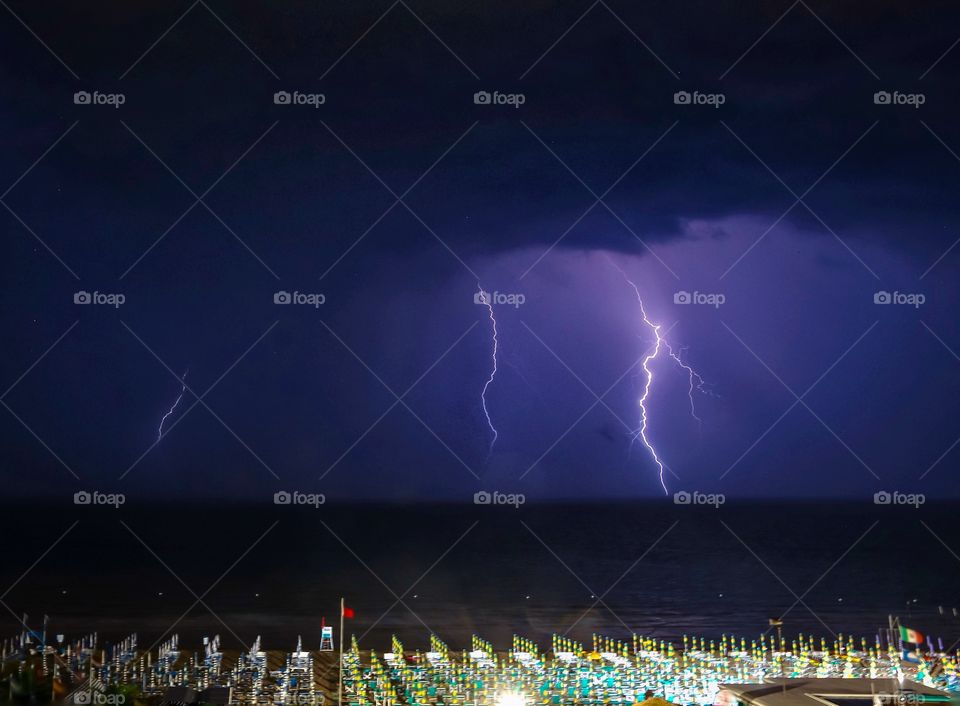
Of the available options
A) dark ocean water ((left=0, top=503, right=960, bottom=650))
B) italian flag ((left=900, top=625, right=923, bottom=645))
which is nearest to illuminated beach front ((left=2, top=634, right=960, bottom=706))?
italian flag ((left=900, top=625, right=923, bottom=645))

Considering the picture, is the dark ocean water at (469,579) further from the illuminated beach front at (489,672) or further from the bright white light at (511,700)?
the bright white light at (511,700)

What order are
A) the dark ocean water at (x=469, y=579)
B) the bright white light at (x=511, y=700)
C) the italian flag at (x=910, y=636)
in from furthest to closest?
the dark ocean water at (x=469, y=579) → the bright white light at (x=511, y=700) → the italian flag at (x=910, y=636)

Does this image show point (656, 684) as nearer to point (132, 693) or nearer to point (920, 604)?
point (132, 693)

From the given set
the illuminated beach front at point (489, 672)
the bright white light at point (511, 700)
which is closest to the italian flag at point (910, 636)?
the illuminated beach front at point (489, 672)

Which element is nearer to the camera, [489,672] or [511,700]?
[511,700]

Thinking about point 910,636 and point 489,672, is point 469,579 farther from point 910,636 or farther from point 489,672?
point 910,636

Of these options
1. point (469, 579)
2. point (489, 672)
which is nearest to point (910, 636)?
point (489, 672)

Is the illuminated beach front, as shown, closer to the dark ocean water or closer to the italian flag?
the italian flag
